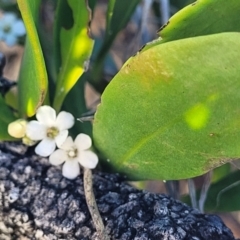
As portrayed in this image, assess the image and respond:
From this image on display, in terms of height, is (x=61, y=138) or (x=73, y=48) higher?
(x=73, y=48)

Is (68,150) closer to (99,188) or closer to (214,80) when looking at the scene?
(99,188)

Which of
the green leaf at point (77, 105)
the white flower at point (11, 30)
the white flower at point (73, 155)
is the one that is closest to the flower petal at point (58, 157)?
the white flower at point (73, 155)

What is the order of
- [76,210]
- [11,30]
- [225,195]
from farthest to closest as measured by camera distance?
[11,30]
[225,195]
[76,210]

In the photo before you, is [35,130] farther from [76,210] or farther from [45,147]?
[76,210]

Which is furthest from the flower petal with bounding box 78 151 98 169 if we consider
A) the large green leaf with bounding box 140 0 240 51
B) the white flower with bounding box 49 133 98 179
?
the large green leaf with bounding box 140 0 240 51

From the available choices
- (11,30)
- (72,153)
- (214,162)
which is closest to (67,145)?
(72,153)

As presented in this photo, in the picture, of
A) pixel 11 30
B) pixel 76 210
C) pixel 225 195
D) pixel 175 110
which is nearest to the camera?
pixel 175 110

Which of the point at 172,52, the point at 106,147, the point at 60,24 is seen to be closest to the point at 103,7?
the point at 60,24

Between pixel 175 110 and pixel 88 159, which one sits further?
pixel 88 159
